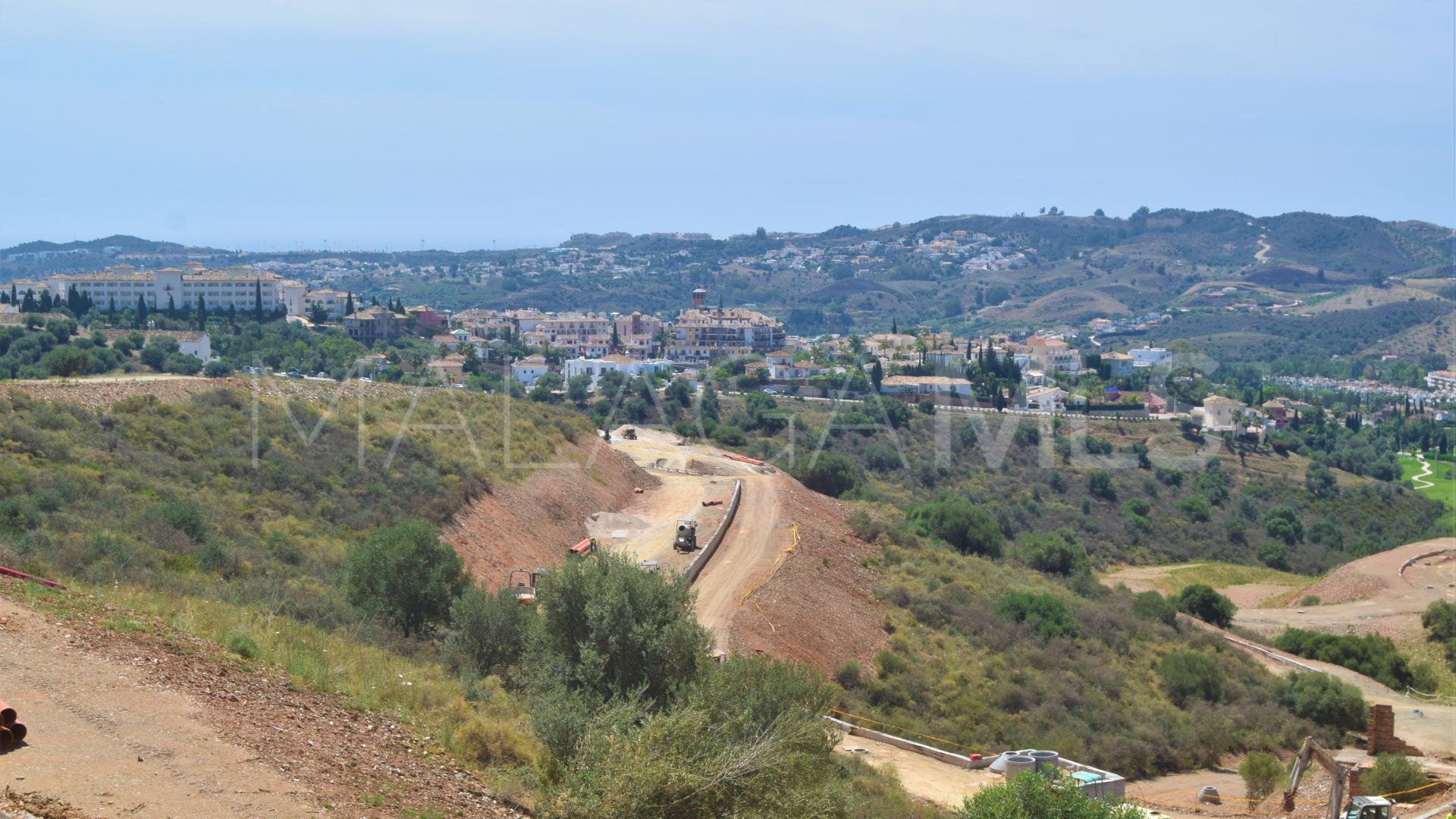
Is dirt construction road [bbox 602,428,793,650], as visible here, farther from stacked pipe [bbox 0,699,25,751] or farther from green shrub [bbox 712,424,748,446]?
stacked pipe [bbox 0,699,25,751]

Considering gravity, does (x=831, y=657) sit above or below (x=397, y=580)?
below

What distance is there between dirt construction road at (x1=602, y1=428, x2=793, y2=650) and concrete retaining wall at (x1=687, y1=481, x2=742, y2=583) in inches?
5.4

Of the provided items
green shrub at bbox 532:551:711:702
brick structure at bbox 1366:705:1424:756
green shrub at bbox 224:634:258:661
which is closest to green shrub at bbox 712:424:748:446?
brick structure at bbox 1366:705:1424:756

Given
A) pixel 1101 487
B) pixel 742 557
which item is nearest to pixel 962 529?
pixel 742 557

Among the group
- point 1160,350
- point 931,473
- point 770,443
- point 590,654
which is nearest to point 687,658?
point 590,654

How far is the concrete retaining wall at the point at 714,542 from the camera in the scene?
24.4 metres

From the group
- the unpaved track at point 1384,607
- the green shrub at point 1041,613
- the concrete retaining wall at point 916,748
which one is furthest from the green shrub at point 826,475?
the concrete retaining wall at point 916,748

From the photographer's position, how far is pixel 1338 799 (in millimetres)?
14516

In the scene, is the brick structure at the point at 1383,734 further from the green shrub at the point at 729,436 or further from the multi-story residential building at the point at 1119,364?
the multi-story residential building at the point at 1119,364

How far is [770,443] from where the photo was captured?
50594 mm

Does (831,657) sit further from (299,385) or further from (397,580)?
(299,385)

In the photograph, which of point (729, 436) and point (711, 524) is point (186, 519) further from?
point (729, 436)

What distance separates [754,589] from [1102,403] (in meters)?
58.5

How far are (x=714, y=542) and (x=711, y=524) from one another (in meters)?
2.11
